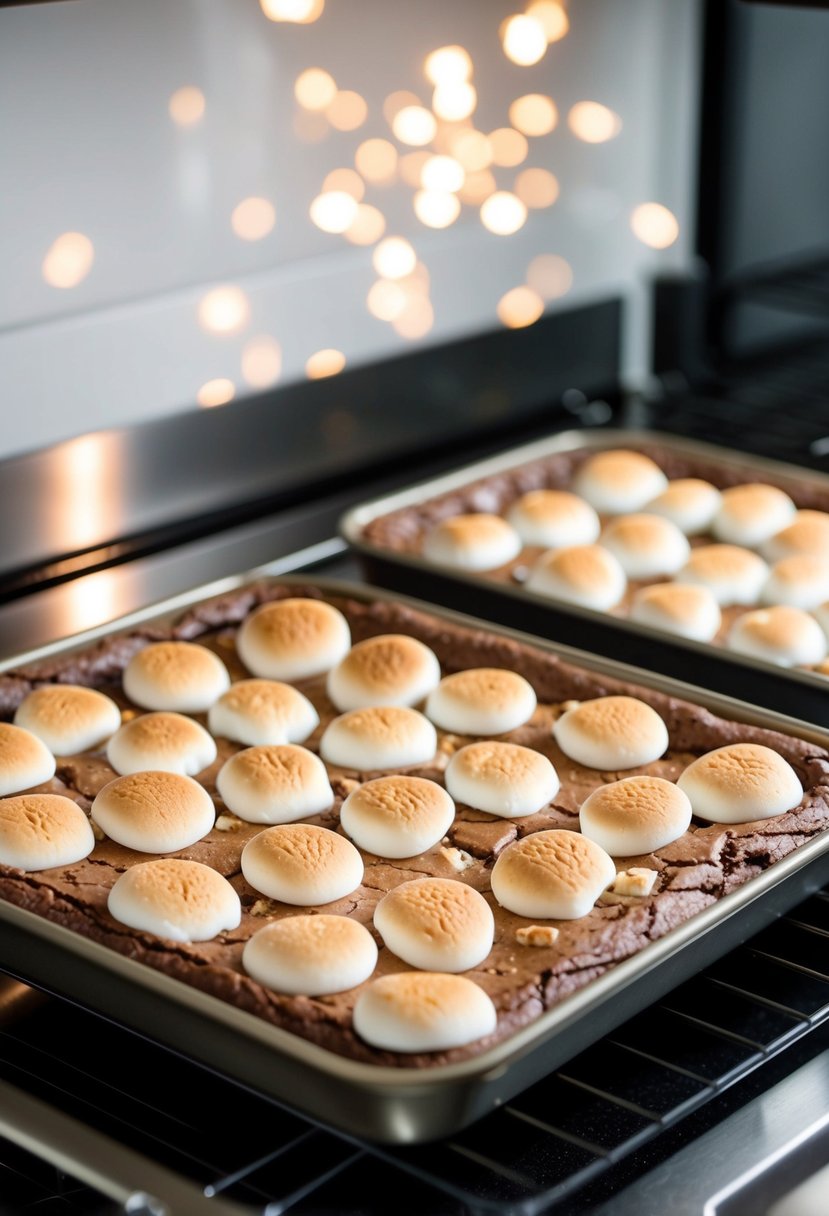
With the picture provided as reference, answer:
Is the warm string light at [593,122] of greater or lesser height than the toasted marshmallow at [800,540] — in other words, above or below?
above

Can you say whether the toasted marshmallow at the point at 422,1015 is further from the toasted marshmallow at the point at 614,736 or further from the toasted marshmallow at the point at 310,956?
the toasted marshmallow at the point at 614,736

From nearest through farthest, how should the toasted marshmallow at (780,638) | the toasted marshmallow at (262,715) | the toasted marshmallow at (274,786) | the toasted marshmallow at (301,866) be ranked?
the toasted marshmallow at (301,866) < the toasted marshmallow at (274,786) < the toasted marshmallow at (262,715) < the toasted marshmallow at (780,638)

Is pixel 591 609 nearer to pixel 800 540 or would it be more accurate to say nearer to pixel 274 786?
pixel 800 540

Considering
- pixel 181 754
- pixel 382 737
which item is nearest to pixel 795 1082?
pixel 382 737

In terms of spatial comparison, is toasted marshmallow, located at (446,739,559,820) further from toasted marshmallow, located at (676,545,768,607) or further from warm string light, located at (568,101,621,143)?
warm string light, located at (568,101,621,143)

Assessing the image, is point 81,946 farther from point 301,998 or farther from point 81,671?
point 81,671

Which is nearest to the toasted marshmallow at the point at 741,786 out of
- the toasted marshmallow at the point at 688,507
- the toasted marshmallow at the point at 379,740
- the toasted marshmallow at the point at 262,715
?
the toasted marshmallow at the point at 379,740
